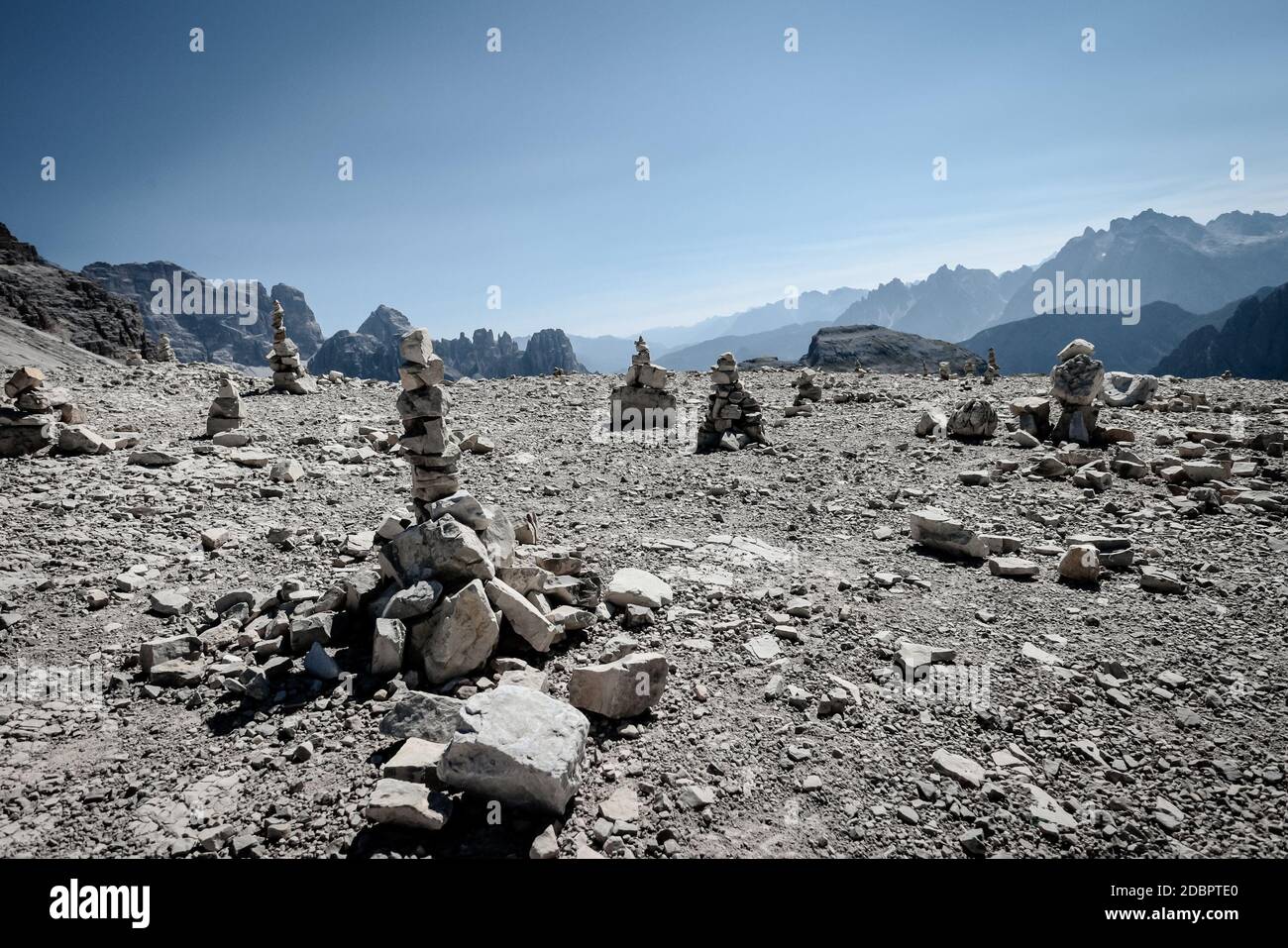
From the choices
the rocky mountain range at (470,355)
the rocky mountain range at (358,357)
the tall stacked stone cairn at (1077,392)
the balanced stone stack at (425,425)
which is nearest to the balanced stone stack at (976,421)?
the tall stacked stone cairn at (1077,392)

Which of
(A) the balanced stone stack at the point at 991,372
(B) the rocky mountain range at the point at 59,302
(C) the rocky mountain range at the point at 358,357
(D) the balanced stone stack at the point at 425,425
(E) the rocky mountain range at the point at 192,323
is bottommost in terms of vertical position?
(D) the balanced stone stack at the point at 425,425

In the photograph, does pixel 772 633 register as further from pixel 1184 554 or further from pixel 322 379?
pixel 322 379

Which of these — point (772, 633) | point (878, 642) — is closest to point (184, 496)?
point (772, 633)

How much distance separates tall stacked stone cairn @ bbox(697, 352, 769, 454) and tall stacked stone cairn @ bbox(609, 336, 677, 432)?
10.1ft

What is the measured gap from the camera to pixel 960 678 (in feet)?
17.7

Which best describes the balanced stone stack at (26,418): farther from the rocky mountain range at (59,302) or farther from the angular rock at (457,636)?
the rocky mountain range at (59,302)

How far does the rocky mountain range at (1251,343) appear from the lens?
Result: 331 ft

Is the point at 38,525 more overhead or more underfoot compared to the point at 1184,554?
more overhead

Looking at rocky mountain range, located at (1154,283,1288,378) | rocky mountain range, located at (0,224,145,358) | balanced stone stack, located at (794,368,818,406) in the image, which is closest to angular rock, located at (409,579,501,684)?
balanced stone stack, located at (794,368,818,406)

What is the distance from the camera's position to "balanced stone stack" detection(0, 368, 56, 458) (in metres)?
11.1

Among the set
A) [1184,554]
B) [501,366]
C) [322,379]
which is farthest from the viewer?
[501,366]

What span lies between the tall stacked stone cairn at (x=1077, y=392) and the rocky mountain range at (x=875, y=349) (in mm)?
90639

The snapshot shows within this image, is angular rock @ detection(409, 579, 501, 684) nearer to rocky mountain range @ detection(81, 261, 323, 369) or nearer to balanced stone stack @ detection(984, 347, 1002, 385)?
balanced stone stack @ detection(984, 347, 1002, 385)

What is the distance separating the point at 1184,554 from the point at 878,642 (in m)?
5.30
